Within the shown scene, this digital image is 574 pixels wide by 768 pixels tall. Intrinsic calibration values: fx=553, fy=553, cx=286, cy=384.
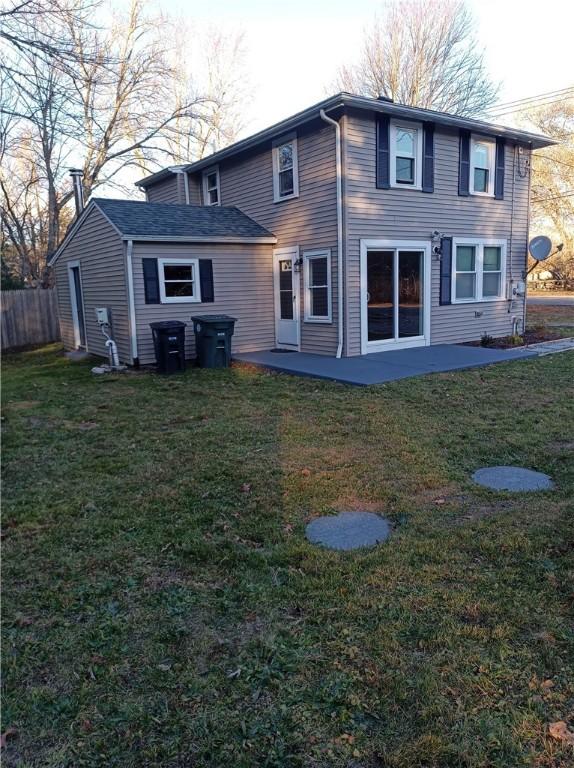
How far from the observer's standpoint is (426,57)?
2233cm

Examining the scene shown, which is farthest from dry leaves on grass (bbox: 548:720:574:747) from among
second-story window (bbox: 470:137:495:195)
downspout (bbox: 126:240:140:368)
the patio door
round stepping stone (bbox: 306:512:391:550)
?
the patio door

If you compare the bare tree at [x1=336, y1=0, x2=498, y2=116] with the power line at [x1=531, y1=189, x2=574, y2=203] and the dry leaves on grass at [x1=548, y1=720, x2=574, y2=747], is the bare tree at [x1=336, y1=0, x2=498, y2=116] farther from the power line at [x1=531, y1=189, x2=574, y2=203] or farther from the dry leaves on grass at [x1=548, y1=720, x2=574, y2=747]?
the dry leaves on grass at [x1=548, y1=720, x2=574, y2=747]

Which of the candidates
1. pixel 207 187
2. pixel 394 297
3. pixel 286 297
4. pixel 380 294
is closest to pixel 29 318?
pixel 207 187

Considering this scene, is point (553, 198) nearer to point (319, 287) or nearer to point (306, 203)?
point (306, 203)

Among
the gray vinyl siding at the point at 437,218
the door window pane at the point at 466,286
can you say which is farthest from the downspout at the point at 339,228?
the door window pane at the point at 466,286

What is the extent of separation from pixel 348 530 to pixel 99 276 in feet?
32.4

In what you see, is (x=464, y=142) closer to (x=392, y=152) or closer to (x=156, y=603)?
(x=392, y=152)

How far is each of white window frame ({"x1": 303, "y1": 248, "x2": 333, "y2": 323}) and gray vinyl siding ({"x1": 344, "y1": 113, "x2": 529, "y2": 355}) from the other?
1.59 feet

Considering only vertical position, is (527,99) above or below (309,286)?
above

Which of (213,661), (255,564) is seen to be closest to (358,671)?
(213,661)

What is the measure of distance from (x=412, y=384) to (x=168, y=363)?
14.5 feet

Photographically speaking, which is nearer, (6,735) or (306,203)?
(6,735)

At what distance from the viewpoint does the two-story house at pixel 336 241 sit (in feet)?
33.9

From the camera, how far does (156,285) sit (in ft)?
34.8
